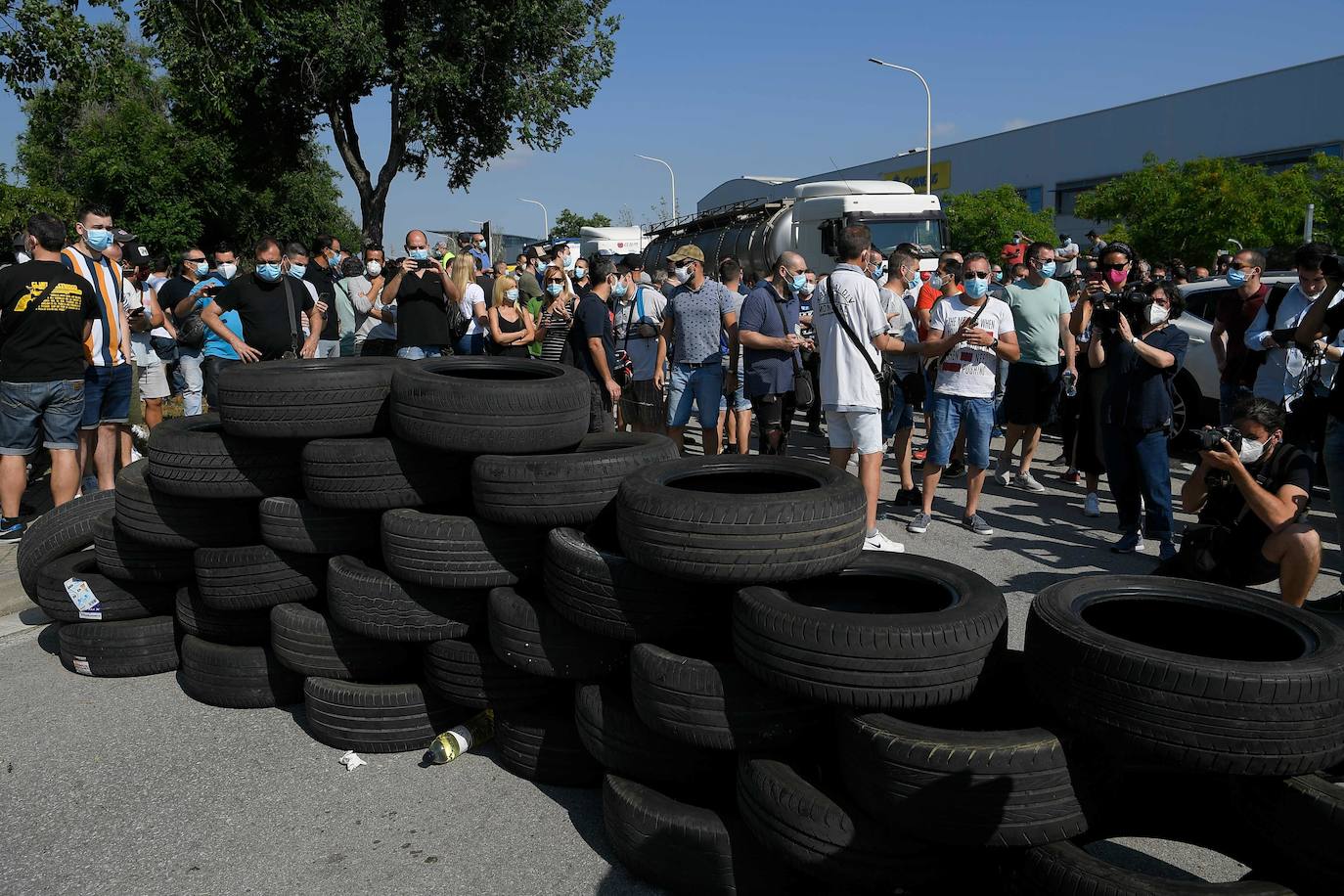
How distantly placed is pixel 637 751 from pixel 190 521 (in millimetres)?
2523

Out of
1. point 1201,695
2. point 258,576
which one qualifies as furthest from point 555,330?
point 1201,695

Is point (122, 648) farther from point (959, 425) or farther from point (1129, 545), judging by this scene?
point (1129, 545)

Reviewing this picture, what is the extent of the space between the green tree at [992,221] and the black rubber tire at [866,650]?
114ft

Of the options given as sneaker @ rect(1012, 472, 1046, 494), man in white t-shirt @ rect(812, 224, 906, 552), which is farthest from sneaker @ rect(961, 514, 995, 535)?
sneaker @ rect(1012, 472, 1046, 494)

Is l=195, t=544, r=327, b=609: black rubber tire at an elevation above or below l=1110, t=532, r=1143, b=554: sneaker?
above

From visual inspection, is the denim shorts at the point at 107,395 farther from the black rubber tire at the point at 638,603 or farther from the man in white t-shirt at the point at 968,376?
the man in white t-shirt at the point at 968,376

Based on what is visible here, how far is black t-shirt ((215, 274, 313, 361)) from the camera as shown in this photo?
8.40m

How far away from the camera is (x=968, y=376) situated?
7.30m

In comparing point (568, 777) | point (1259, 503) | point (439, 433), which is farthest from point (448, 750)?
point (1259, 503)

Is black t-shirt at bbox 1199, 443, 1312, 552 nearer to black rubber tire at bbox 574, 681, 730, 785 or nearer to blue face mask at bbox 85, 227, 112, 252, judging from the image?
black rubber tire at bbox 574, 681, 730, 785

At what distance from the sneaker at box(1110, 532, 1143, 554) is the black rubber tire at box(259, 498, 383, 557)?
5.22 metres

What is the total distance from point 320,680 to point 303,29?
912 inches

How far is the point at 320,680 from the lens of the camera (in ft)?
13.8

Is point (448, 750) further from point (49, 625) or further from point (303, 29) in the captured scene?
point (303, 29)
